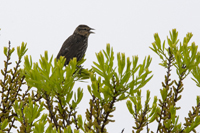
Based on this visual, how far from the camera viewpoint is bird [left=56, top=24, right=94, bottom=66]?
4.59 meters

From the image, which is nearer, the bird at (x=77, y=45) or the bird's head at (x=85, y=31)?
the bird at (x=77, y=45)

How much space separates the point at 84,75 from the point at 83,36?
2929 mm

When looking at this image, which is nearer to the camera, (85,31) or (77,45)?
(77,45)

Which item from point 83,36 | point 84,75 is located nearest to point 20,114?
point 84,75

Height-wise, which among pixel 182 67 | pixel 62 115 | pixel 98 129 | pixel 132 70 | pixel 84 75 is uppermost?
pixel 84 75

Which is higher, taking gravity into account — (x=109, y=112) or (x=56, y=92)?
(x=56, y=92)

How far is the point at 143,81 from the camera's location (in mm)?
1571

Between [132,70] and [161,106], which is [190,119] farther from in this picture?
[132,70]

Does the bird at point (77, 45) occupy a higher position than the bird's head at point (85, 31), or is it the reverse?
the bird's head at point (85, 31)

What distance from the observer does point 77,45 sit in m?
4.81

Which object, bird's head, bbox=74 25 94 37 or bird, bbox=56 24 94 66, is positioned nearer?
bird, bbox=56 24 94 66

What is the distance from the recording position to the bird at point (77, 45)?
4.59 m

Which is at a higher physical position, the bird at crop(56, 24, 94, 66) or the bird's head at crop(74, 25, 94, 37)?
the bird's head at crop(74, 25, 94, 37)

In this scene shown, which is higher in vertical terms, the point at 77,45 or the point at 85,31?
the point at 85,31
